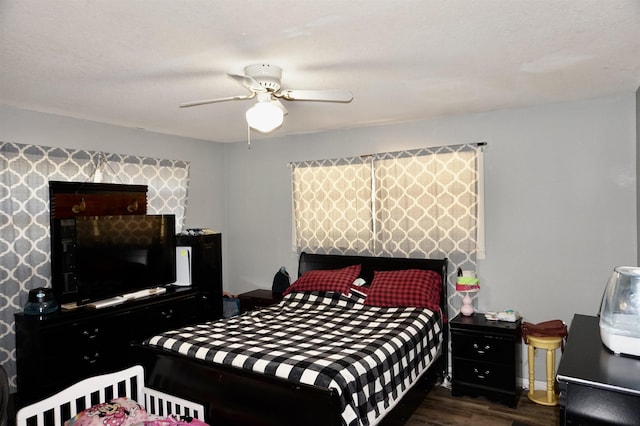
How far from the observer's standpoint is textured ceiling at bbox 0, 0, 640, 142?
1960mm

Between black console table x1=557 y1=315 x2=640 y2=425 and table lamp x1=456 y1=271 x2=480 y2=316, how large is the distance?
2.14 m

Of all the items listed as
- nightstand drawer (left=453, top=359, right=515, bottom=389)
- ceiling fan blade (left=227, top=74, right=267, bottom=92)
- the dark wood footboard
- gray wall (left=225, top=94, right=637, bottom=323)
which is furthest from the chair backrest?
gray wall (left=225, top=94, right=637, bottom=323)

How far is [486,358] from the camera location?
147 inches

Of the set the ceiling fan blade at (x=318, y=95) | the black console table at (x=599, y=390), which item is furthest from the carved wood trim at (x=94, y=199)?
the black console table at (x=599, y=390)

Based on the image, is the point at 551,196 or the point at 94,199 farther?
the point at 94,199

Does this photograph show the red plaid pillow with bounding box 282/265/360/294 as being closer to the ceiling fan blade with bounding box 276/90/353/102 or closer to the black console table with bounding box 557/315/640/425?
the ceiling fan blade with bounding box 276/90/353/102

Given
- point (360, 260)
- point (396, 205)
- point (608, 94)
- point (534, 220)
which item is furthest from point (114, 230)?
point (608, 94)

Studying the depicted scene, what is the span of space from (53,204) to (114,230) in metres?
0.54

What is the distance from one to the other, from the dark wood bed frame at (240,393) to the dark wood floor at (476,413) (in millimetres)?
333

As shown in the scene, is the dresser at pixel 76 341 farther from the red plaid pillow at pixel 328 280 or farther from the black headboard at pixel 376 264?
the black headboard at pixel 376 264

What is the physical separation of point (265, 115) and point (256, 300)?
2858 mm

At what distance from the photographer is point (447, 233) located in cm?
433

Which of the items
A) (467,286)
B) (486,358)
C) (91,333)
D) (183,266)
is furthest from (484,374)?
(91,333)

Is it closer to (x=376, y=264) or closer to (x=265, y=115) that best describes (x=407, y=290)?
(x=376, y=264)
